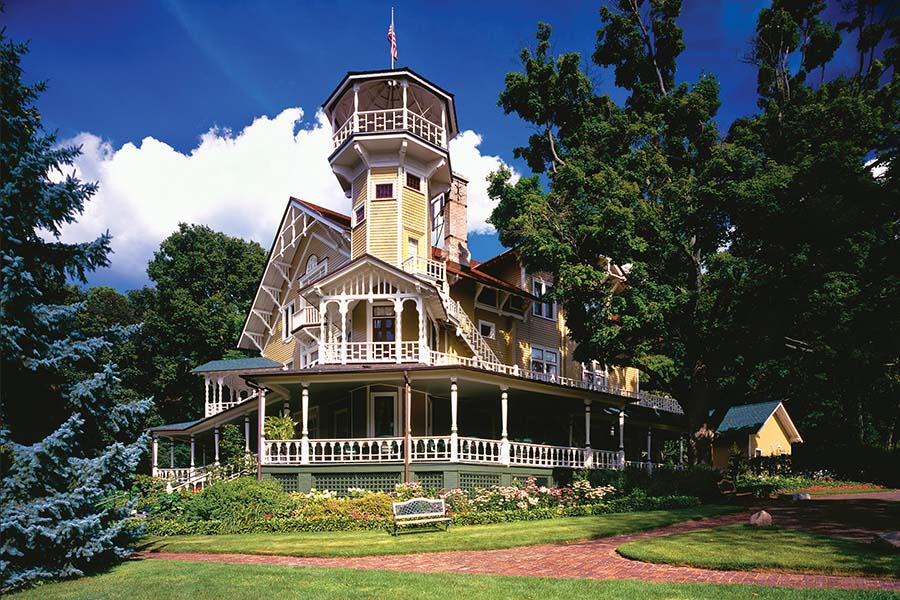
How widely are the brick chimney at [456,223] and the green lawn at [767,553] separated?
724 inches

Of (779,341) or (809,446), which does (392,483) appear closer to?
(779,341)

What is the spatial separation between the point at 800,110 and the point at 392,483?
20474mm

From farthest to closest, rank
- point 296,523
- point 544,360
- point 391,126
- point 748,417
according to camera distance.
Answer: point 748,417, point 544,360, point 391,126, point 296,523

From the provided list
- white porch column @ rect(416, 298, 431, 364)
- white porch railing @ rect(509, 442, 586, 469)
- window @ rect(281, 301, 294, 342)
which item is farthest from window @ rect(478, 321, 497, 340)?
window @ rect(281, 301, 294, 342)

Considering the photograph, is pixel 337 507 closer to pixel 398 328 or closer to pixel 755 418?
pixel 398 328

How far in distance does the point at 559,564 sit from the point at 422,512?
6.09 metres

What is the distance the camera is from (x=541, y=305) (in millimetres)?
34469

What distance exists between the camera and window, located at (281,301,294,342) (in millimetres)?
35306

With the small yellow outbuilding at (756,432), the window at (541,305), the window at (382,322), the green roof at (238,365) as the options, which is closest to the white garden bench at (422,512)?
the window at (382,322)

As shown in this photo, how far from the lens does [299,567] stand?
13406mm

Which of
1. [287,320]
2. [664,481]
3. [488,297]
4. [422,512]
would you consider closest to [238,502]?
[422,512]

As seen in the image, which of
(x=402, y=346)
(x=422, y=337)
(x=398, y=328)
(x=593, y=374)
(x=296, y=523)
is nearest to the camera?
(x=296, y=523)

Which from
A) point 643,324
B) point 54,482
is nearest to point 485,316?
point 643,324

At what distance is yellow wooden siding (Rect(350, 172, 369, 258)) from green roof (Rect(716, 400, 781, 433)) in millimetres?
28042
